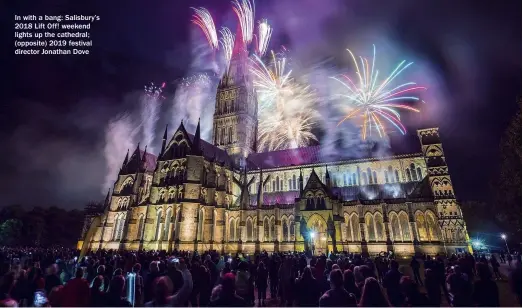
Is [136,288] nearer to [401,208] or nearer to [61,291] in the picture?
[61,291]

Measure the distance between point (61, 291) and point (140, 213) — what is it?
142 ft

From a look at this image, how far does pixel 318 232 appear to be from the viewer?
1489 inches

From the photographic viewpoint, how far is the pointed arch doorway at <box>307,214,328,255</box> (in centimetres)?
3712

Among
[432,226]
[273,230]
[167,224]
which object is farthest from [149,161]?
[432,226]

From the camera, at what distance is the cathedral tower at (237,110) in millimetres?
62188

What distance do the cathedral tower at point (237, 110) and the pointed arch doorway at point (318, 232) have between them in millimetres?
27342

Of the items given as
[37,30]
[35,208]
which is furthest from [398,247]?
[35,208]

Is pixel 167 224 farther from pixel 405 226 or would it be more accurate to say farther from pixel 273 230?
pixel 405 226

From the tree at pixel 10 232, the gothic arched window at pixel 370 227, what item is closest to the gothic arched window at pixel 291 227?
the gothic arched window at pixel 370 227

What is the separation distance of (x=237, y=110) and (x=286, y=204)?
30550 mm

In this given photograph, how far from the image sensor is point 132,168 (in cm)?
5269

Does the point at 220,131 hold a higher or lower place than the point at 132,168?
higher

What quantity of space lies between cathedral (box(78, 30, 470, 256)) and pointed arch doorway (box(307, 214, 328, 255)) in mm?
147

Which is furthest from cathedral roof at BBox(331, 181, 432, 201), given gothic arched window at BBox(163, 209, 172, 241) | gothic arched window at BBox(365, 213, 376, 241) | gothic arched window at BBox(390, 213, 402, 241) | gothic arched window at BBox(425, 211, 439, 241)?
gothic arched window at BBox(163, 209, 172, 241)
